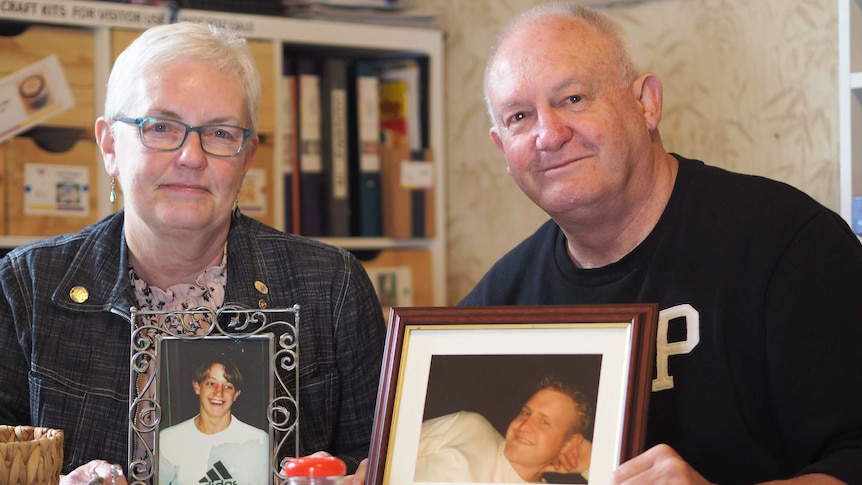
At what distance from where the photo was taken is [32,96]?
2.40 m

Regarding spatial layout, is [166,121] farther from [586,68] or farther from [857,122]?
[857,122]

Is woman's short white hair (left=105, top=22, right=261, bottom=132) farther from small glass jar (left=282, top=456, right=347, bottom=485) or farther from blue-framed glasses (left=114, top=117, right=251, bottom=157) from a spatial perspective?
small glass jar (left=282, top=456, right=347, bottom=485)

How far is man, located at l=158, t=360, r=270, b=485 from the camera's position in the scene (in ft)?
3.96

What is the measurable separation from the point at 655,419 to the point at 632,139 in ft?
1.34

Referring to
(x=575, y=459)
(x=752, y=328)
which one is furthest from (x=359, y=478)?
(x=752, y=328)

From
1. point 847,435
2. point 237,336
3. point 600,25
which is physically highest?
point 600,25

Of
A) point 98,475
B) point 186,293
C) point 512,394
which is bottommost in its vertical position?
point 98,475

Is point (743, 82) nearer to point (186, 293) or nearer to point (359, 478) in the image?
point (186, 293)

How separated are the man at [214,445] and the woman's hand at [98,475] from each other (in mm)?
49

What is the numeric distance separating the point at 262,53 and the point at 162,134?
1135mm

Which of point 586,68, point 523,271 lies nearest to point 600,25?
point 586,68

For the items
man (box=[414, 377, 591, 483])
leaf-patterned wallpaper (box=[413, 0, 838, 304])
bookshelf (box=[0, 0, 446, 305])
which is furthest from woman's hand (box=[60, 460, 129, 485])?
leaf-patterned wallpaper (box=[413, 0, 838, 304])

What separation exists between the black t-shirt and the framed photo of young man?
247 millimetres

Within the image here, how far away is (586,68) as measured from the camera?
146cm
